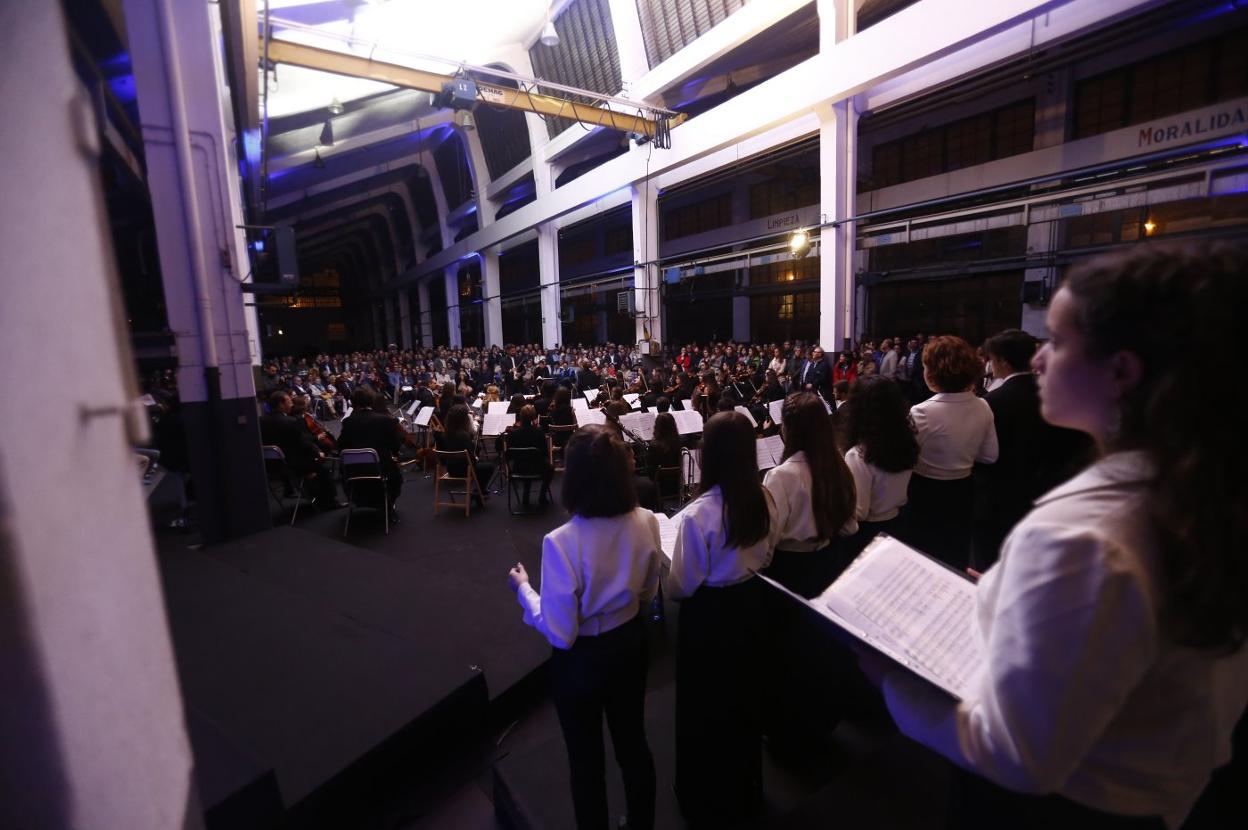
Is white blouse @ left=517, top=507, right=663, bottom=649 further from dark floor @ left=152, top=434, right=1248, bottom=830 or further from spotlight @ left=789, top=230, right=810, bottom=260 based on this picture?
spotlight @ left=789, top=230, right=810, bottom=260

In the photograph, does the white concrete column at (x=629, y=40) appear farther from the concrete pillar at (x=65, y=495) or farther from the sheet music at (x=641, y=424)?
the concrete pillar at (x=65, y=495)

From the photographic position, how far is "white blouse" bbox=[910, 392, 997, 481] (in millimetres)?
3010

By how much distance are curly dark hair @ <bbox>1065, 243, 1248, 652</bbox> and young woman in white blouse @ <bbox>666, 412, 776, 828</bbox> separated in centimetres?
126

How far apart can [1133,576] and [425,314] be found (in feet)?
119

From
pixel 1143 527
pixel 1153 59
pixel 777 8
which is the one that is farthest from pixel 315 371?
pixel 1153 59

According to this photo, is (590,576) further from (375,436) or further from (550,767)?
(375,436)

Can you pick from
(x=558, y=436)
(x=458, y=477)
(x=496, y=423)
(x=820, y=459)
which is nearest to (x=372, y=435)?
(x=458, y=477)

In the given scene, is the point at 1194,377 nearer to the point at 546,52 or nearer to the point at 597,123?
the point at 597,123

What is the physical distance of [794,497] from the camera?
91.7 inches

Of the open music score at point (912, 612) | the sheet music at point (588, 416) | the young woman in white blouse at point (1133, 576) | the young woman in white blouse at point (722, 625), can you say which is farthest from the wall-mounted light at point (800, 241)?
the young woman in white blouse at point (1133, 576)

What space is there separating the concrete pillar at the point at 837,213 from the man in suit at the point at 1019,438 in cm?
830

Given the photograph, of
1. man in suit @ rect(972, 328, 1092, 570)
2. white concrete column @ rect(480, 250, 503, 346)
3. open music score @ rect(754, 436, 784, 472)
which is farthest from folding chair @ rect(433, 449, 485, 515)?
white concrete column @ rect(480, 250, 503, 346)

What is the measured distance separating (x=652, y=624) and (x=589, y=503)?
Result: 227cm

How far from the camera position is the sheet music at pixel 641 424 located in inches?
247
